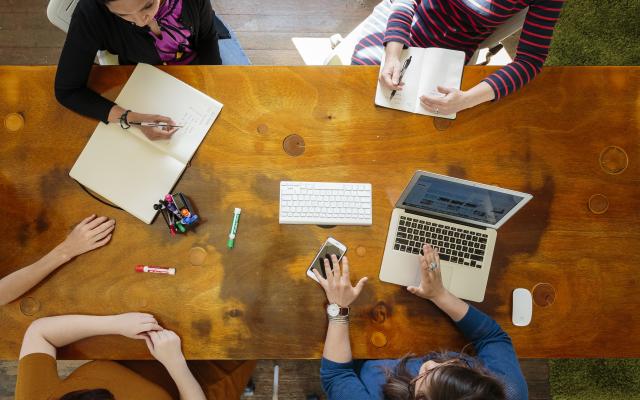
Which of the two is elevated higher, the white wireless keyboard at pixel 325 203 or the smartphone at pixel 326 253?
the white wireless keyboard at pixel 325 203

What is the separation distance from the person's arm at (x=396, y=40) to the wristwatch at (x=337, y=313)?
2.29ft

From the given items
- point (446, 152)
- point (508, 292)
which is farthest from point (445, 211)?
point (508, 292)

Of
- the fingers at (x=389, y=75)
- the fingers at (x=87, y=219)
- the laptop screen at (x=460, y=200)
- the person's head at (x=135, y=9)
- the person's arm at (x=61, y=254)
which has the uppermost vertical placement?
the fingers at (x=389, y=75)

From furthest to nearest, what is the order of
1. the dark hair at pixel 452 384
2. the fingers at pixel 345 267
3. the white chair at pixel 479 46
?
1. the white chair at pixel 479 46
2. the fingers at pixel 345 267
3. the dark hair at pixel 452 384

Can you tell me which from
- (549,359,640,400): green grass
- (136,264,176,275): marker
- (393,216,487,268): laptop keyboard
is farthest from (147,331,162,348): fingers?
(549,359,640,400): green grass

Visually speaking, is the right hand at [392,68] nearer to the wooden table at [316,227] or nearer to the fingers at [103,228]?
the wooden table at [316,227]

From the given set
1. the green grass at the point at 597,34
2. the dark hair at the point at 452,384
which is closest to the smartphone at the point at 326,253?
the dark hair at the point at 452,384

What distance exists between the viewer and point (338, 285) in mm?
1204

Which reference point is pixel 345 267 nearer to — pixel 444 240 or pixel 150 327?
pixel 444 240

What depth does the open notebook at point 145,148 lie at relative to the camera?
4.22 ft

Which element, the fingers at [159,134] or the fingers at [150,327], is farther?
the fingers at [159,134]

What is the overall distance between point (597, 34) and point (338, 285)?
2115 mm

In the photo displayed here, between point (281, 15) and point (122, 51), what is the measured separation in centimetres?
113

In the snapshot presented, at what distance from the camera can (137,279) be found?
1.25 meters
